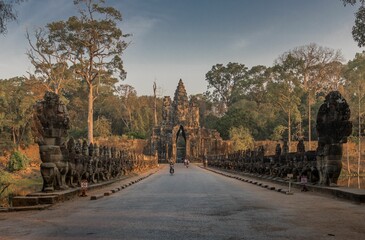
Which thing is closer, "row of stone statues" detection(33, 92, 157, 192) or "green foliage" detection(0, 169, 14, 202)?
"row of stone statues" detection(33, 92, 157, 192)

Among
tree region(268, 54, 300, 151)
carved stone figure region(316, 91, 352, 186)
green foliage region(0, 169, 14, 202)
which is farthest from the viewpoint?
tree region(268, 54, 300, 151)

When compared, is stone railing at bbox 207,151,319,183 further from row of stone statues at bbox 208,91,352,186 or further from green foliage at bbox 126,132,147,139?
green foliage at bbox 126,132,147,139

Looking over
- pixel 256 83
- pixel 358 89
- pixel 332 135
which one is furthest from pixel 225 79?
pixel 332 135

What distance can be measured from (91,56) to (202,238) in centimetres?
4359

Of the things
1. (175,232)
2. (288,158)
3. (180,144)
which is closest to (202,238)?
(175,232)

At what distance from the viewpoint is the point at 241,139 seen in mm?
68438

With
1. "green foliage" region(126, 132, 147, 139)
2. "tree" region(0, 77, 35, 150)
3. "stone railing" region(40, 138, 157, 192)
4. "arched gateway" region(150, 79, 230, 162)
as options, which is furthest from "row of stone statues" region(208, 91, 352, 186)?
"green foliage" region(126, 132, 147, 139)

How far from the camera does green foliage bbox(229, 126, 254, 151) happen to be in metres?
66.2

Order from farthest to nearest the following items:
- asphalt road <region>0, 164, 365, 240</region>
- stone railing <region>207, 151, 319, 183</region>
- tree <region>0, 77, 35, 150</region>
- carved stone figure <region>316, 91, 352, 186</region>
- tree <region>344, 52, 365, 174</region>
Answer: tree <region>0, 77, 35, 150</region> → tree <region>344, 52, 365, 174</region> → stone railing <region>207, 151, 319, 183</region> → carved stone figure <region>316, 91, 352, 186</region> → asphalt road <region>0, 164, 365, 240</region>

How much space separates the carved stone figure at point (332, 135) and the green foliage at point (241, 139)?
5126 centimetres

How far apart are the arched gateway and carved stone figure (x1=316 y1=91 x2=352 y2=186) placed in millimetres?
56727

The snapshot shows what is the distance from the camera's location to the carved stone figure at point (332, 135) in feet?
46.0

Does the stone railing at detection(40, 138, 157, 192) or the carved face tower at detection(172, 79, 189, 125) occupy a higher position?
the carved face tower at detection(172, 79, 189, 125)

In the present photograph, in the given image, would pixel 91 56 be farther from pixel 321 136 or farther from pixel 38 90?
pixel 321 136
